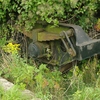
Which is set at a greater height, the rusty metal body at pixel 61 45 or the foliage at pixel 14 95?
the rusty metal body at pixel 61 45

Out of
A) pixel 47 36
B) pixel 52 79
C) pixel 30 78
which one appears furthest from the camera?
pixel 47 36

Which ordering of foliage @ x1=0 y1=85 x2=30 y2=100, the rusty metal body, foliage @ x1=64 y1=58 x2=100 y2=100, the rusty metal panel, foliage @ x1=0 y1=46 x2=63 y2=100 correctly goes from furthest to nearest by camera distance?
the rusty metal panel
the rusty metal body
foliage @ x1=0 y1=46 x2=63 y2=100
foliage @ x1=64 y1=58 x2=100 y2=100
foliage @ x1=0 y1=85 x2=30 y2=100

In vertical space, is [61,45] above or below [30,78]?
above

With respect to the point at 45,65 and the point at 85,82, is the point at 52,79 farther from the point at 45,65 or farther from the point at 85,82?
the point at 85,82

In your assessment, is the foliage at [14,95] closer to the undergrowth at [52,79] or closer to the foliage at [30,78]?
the undergrowth at [52,79]

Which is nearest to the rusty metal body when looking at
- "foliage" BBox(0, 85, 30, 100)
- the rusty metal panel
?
the rusty metal panel

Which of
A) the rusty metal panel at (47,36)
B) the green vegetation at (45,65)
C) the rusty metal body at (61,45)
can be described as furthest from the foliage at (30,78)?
the rusty metal panel at (47,36)

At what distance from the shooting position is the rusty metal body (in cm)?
527

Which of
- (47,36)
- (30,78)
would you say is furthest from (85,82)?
(30,78)

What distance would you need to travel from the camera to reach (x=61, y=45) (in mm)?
5750

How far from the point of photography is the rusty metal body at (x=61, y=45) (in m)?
5.27

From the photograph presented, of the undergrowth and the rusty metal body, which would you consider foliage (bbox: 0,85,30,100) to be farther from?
the rusty metal body

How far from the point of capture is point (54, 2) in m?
5.32

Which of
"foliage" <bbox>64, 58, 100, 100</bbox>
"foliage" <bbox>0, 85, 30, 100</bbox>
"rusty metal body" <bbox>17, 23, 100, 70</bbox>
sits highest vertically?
"rusty metal body" <bbox>17, 23, 100, 70</bbox>
